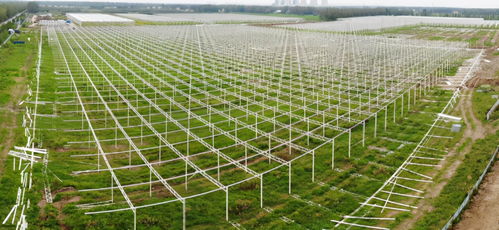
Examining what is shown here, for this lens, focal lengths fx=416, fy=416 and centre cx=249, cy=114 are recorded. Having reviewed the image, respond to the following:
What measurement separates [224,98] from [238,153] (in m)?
7.30

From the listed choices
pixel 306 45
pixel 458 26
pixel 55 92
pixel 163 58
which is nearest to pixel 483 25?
pixel 458 26

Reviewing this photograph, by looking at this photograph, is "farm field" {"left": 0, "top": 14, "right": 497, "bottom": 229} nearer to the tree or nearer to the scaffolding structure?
the scaffolding structure

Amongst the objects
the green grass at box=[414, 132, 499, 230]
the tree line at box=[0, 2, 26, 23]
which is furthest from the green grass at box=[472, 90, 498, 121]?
the tree line at box=[0, 2, 26, 23]

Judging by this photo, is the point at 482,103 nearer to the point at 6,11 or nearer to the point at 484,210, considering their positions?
the point at 484,210

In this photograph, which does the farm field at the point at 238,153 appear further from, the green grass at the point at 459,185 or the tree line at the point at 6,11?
the tree line at the point at 6,11

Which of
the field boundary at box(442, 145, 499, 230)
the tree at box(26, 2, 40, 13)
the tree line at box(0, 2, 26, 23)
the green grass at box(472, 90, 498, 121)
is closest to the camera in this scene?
the field boundary at box(442, 145, 499, 230)

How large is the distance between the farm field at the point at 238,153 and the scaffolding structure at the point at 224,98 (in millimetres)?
116

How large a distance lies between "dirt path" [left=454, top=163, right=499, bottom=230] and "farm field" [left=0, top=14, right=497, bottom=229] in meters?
0.51

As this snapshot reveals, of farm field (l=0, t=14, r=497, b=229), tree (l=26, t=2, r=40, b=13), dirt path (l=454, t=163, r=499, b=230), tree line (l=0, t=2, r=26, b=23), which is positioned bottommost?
dirt path (l=454, t=163, r=499, b=230)

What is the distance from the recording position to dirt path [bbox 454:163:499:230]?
10.5 m

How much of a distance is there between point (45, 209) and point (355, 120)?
1335 cm

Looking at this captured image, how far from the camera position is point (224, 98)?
22.0m

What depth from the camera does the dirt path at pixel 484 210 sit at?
1055 cm

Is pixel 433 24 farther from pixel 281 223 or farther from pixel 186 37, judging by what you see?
pixel 281 223
